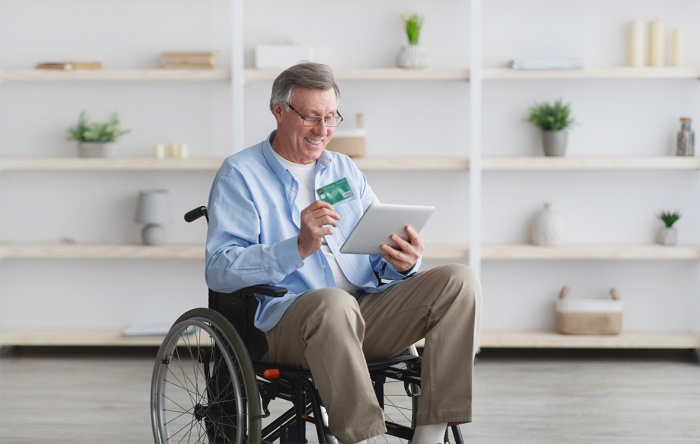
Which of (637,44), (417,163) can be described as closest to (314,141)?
(417,163)

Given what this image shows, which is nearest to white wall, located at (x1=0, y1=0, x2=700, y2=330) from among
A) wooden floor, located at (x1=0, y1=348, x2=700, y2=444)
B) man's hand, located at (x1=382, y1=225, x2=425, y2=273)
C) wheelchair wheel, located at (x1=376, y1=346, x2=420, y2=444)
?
wooden floor, located at (x1=0, y1=348, x2=700, y2=444)

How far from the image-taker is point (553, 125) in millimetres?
4578

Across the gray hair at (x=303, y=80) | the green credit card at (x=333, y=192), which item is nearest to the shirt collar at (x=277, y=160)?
the gray hair at (x=303, y=80)

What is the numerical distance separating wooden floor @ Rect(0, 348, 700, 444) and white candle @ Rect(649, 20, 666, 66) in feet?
4.66

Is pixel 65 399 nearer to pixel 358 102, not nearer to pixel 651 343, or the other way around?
pixel 358 102

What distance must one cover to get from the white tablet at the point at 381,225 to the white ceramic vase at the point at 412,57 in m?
2.14

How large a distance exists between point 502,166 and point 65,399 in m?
2.18

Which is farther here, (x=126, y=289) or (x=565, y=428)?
(x=126, y=289)

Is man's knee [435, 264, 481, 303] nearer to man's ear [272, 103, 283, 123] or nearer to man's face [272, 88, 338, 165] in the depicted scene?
man's face [272, 88, 338, 165]

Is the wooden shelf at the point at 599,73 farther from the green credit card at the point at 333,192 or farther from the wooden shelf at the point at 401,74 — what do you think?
the green credit card at the point at 333,192

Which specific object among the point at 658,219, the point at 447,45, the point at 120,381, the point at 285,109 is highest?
the point at 447,45

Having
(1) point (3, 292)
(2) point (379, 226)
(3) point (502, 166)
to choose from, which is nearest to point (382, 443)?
(2) point (379, 226)

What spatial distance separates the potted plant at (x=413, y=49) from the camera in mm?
4570

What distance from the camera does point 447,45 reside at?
4.77m
